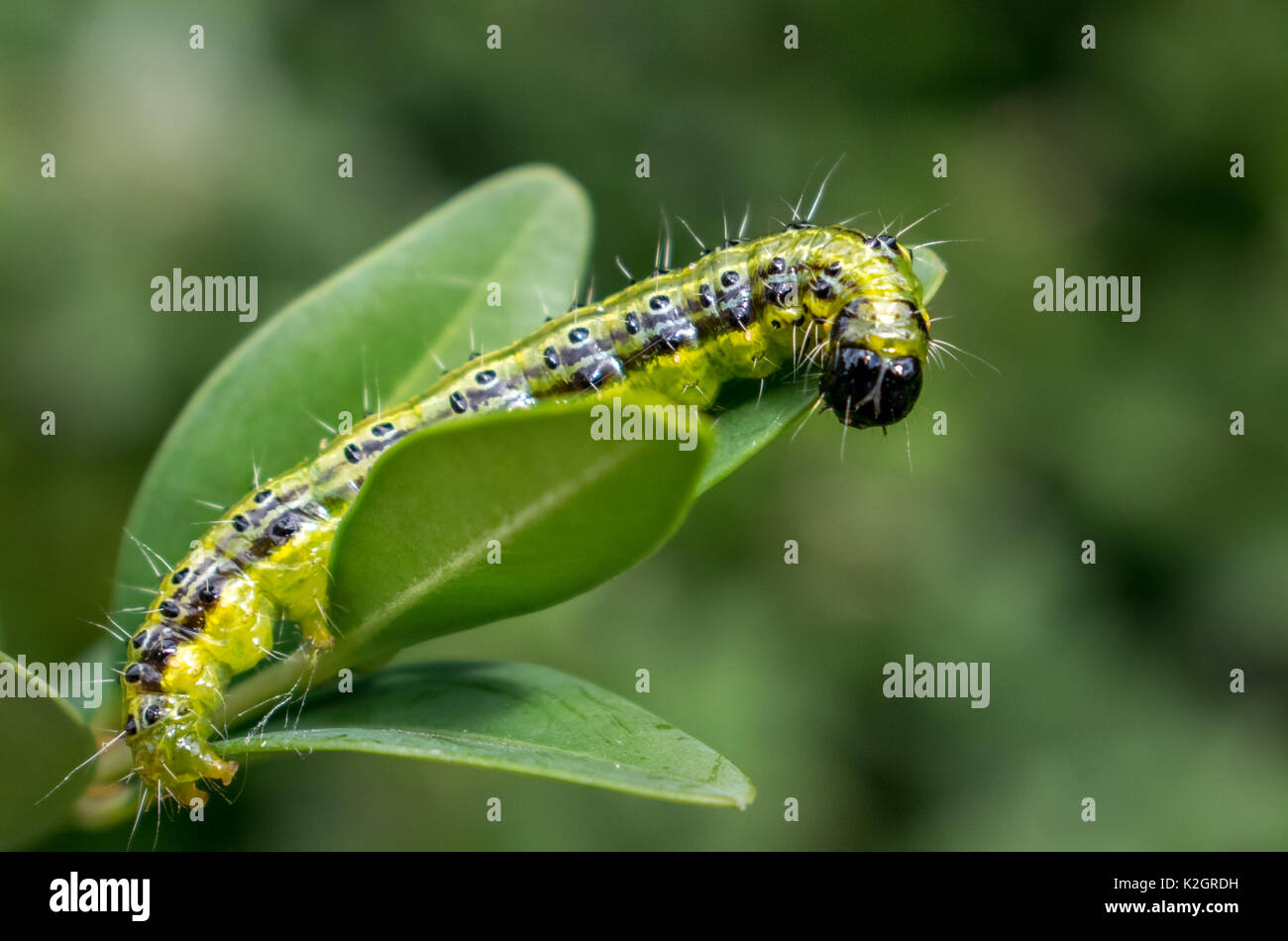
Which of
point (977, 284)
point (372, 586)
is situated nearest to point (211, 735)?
point (372, 586)

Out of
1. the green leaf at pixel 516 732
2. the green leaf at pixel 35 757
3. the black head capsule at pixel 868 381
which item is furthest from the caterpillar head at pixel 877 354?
the green leaf at pixel 35 757

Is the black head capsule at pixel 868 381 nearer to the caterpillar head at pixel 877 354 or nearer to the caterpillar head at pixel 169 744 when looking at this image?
the caterpillar head at pixel 877 354

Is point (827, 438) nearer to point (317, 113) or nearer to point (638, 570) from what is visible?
point (638, 570)

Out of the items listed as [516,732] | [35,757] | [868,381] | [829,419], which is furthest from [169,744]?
[829,419]

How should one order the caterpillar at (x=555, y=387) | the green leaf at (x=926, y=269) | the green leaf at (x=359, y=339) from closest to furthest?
the caterpillar at (x=555, y=387) < the green leaf at (x=359, y=339) < the green leaf at (x=926, y=269)

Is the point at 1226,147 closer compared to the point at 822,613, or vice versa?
the point at 822,613

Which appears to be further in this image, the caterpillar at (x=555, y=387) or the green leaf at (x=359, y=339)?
the green leaf at (x=359, y=339)

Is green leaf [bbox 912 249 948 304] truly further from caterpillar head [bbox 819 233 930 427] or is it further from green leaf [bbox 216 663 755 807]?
green leaf [bbox 216 663 755 807]
